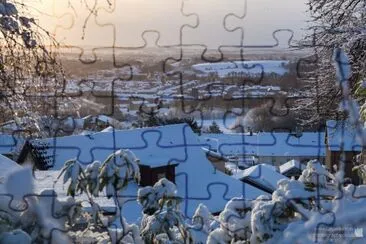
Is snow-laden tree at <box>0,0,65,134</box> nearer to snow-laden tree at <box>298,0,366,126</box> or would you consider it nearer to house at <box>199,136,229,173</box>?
snow-laden tree at <box>298,0,366,126</box>

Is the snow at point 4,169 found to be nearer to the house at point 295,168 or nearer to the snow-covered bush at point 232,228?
the snow-covered bush at point 232,228

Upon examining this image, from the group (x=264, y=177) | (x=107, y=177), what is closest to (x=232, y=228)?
(x=107, y=177)

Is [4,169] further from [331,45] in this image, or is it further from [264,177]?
[264,177]

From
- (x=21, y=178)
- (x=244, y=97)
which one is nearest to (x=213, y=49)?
(x=244, y=97)

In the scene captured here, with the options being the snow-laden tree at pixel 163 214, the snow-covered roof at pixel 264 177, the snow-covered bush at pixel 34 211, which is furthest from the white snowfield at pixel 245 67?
the snow-covered roof at pixel 264 177

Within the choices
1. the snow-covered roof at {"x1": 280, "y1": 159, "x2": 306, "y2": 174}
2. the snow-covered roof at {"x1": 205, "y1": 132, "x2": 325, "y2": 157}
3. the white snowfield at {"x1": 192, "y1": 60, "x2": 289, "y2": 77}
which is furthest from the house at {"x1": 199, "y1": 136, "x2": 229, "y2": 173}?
the white snowfield at {"x1": 192, "y1": 60, "x2": 289, "y2": 77}

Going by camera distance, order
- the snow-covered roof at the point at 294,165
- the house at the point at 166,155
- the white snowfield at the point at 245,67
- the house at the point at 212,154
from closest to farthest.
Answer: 1. the white snowfield at the point at 245,67
2. the snow-covered roof at the point at 294,165
3. the house at the point at 166,155
4. the house at the point at 212,154
